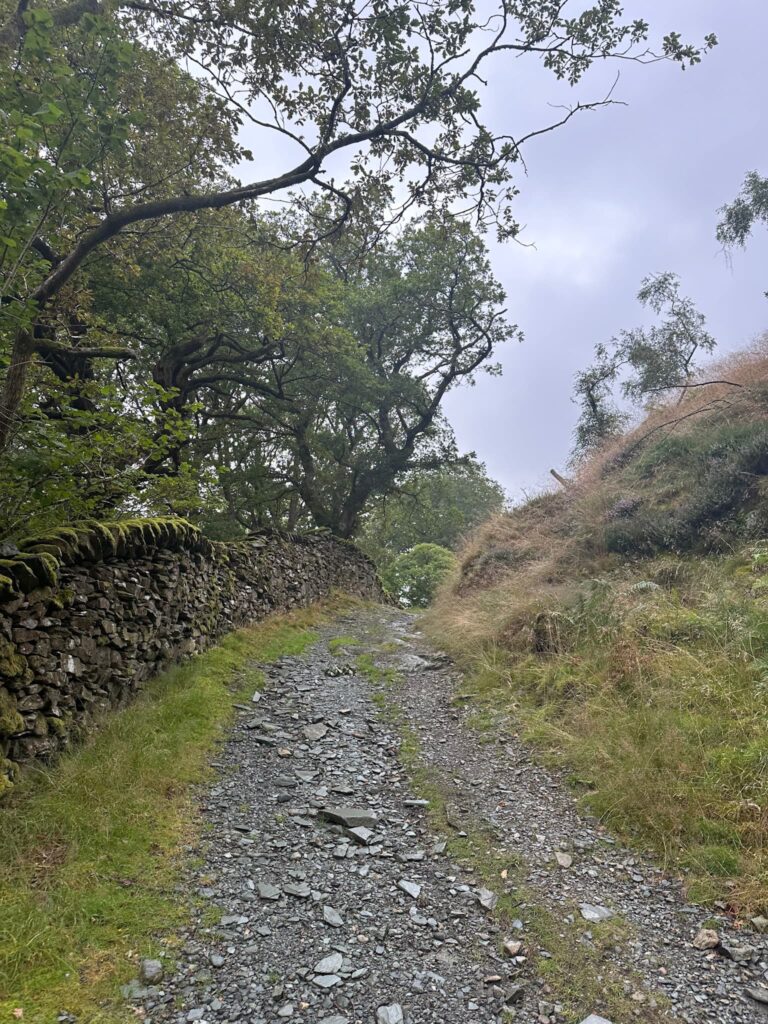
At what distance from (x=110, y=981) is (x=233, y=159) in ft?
27.2

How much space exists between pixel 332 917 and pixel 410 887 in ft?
1.83

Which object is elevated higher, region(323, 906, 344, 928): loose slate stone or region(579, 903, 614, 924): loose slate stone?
region(323, 906, 344, 928): loose slate stone

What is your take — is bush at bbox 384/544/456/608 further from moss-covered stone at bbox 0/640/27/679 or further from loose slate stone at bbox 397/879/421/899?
moss-covered stone at bbox 0/640/27/679

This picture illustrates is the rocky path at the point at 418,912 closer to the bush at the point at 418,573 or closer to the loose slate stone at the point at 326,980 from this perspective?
the loose slate stone at the point at 326,980

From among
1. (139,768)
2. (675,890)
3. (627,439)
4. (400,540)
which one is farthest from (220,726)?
(400,540)

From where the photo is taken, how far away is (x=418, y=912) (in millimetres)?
3201

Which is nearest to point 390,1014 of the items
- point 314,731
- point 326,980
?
point 326,980

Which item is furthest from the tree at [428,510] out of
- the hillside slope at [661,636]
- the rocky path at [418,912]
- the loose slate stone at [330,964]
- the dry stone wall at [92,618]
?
the loose slate stone at [330,964]

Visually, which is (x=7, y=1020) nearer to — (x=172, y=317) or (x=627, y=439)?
(x=172, y=317)

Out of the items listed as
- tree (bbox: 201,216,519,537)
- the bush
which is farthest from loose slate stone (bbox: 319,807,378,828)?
the bush

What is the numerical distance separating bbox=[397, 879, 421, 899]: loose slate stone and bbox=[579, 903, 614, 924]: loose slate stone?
99cm

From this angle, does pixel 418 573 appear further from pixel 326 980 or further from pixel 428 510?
pixel 326 980

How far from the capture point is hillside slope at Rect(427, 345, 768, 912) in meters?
3.70

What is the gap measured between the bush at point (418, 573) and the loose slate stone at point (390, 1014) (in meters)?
19.9
